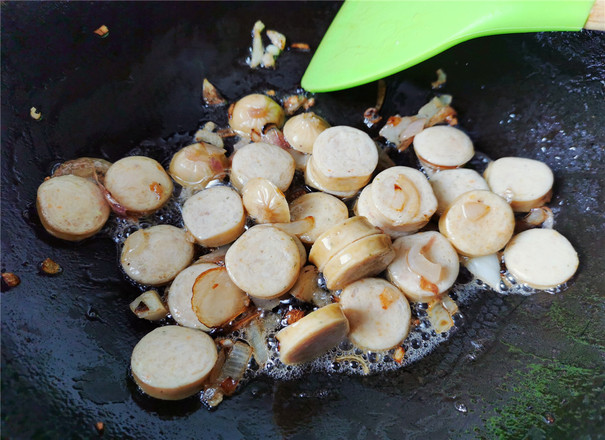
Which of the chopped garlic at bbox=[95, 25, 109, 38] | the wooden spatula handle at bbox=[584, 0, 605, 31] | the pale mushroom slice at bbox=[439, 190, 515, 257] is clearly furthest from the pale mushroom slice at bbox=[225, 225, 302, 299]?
the wooden spatula handle at bbox=[584, 0, 605, 31]

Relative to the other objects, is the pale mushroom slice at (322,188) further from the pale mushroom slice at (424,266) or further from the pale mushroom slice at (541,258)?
the pale mushroom slice at (541,258)

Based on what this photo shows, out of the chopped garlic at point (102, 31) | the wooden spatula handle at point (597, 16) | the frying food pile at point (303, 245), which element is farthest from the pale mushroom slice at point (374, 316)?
the chopped garlic at point (102, 31)

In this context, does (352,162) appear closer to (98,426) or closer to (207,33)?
(207,33)

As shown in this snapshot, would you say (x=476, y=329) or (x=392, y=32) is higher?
(x=392, y=32)

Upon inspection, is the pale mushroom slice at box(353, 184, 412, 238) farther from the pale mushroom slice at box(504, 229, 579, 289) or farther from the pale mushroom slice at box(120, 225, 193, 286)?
the pale mushroom slice at box(120, 225, 193, 286)

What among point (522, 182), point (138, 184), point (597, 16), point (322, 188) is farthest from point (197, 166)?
point (597, 16)

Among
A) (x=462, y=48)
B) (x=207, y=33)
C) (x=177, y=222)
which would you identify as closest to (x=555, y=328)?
(x=462, y=48)

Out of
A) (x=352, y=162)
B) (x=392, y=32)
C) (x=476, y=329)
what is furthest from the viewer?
(x=392, y=32)
